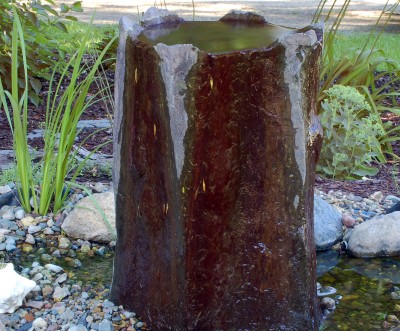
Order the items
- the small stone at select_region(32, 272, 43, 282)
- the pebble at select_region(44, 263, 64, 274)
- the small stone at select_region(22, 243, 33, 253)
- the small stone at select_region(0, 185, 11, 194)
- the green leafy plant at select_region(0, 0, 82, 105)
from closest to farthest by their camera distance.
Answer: the small stone at select_region(32, 272, 43, 282) → the pebble at select_region(44, 263, 64, 274) → the small stone at select_region(22, 243, 33, 253) → the small stone at select_region(0, 185, 11, 194) → the green leafy plant at select_region(0, 0, 82, 105)

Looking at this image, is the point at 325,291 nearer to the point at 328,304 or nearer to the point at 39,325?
the point at 328,304

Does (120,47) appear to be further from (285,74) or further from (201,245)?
(201,245)

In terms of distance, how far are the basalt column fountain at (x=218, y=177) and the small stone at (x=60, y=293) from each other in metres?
0.31

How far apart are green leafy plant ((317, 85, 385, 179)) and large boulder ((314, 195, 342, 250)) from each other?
2.49 ft

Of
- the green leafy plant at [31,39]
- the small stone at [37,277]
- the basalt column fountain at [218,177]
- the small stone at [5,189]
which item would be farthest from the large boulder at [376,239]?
the green leafy plant at [31,39]

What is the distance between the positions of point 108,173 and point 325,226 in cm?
139

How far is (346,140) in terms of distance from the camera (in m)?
4.24

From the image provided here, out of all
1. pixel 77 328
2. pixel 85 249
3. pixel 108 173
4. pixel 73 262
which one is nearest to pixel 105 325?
pixel 77 328

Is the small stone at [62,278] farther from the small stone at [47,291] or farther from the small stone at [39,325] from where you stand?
the small stone at [39,325]

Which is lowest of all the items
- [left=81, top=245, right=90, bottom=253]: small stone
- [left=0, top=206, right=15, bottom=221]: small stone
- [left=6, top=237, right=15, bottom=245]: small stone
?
[left=81, top=245, right=90, bottom=253]: small stone

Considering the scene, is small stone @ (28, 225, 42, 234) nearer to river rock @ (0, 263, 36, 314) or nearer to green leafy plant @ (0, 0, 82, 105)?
river rock @ (0, 263, 36, 314)

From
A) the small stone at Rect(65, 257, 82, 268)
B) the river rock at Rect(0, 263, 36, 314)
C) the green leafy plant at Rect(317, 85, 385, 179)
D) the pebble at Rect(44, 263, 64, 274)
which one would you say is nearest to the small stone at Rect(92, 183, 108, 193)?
the small stone at Rect(65, 257, 82, 268)

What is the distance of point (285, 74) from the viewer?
2234mm

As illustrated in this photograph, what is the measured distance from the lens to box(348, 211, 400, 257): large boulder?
3.28m
